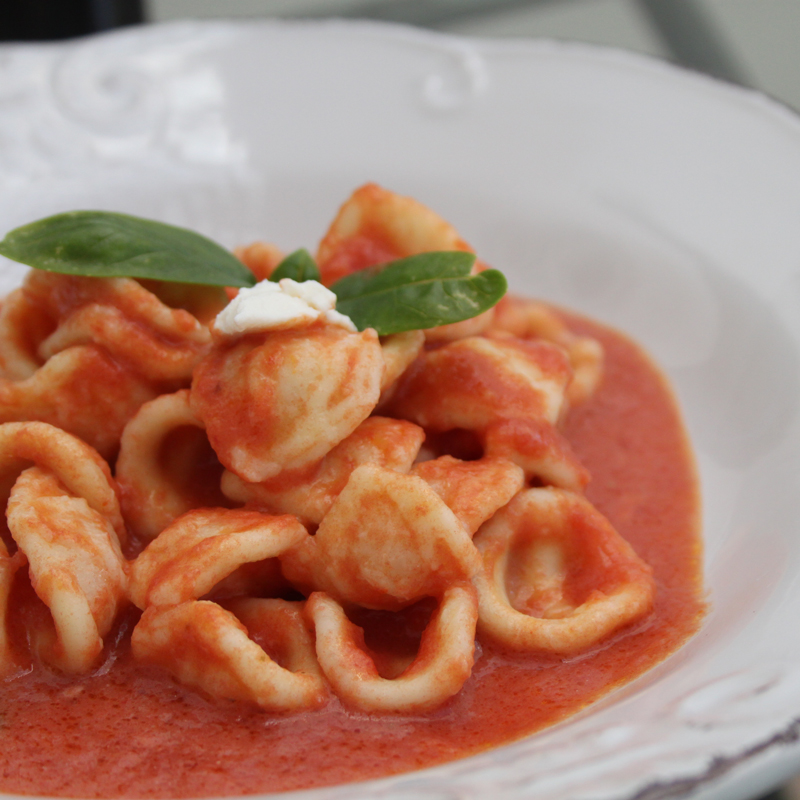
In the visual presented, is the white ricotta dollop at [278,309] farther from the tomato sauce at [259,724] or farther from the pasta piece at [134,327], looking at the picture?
the tomato sauce at [259,724]

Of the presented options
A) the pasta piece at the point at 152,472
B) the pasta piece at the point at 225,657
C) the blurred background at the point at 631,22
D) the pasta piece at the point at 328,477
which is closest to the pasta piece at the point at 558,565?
the pasta piece at the point at 328,477

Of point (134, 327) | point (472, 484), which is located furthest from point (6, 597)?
point (472, 484)

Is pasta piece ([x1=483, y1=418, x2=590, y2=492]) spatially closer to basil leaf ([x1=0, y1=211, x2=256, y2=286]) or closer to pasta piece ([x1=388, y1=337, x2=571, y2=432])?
pasta piece ([x1=388, y1=337, x2=571, y2=432])

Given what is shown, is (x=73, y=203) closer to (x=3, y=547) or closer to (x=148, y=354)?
(x=148, y=354)

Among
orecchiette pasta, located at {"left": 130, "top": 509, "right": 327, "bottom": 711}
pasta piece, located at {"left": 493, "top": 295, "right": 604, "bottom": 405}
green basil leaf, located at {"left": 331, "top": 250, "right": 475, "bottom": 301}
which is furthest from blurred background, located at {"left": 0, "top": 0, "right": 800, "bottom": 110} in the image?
orecchiette pasta, located at {"left": 130, "top": 509, "right": 327, "bottom": 711}

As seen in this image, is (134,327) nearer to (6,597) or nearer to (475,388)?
(6,597)

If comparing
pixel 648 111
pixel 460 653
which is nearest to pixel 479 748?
pixel 460 653
